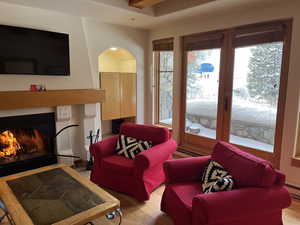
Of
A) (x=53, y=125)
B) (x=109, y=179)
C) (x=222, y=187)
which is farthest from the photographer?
(x=53, y=125)

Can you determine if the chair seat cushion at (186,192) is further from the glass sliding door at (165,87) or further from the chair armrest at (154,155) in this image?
the glass sliding door at (165,87)

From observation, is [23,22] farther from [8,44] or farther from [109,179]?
[109,179]

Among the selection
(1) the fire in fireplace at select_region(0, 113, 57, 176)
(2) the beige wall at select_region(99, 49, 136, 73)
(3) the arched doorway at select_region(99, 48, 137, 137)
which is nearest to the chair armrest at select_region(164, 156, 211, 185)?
(1) the fire in fireplace at select_region(0, 113, 57, 176)

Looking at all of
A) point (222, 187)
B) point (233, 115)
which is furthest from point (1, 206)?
point (233, 115)

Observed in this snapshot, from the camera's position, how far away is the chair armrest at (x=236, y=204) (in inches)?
60.5

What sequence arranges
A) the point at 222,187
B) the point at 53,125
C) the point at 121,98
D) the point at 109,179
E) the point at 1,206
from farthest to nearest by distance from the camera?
the point at 121,98, the point at 53,125, the point at 109,179, the point at 222,187, the point at 1,206

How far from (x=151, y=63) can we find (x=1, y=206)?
3.65 meters

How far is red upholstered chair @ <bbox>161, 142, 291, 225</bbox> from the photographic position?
156cm

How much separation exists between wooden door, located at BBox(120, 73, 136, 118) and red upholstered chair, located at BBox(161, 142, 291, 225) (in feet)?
8.71

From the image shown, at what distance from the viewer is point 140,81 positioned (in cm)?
458

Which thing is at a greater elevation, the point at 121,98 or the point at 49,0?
the point at 49,0

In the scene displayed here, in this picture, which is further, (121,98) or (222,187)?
Answer: (121,98)

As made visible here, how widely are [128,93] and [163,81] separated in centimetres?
78

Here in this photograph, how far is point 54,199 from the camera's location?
180 centimetres
